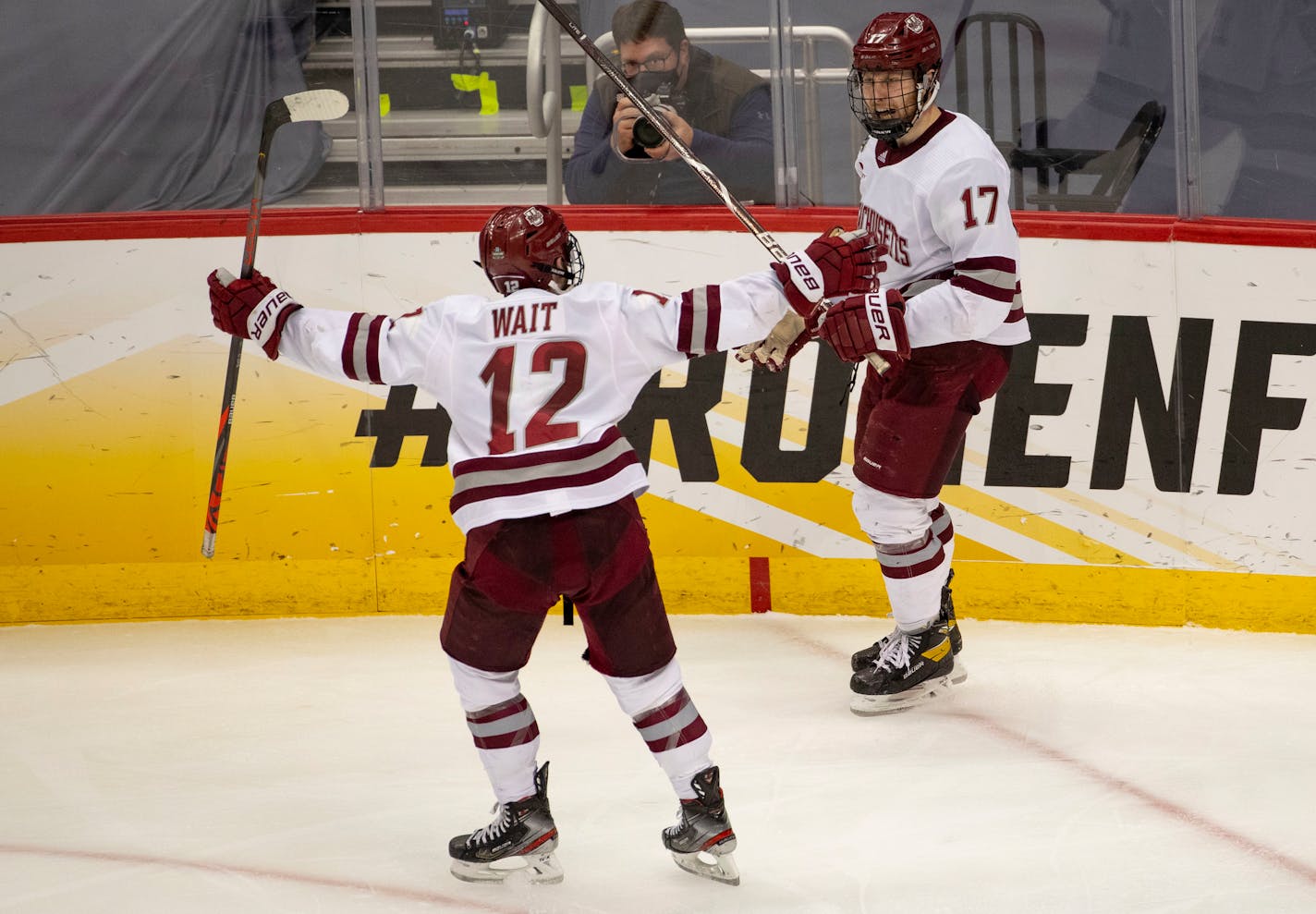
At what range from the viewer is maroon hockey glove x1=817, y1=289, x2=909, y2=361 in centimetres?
305

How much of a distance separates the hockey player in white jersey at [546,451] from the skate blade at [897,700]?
3.20ft

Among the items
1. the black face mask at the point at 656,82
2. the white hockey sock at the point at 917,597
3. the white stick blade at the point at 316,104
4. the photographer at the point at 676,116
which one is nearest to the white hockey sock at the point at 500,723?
the white stick blade at the point at 316,104

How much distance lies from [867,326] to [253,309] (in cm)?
118

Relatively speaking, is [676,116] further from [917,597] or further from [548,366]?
[548,366]

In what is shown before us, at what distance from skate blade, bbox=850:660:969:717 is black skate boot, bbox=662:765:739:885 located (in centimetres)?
96

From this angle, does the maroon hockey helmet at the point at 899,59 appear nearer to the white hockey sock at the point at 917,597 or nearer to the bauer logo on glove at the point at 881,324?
the bauer logo on glove at the point at 881,324

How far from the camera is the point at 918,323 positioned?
3.25m

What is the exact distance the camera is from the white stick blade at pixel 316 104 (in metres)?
2.90

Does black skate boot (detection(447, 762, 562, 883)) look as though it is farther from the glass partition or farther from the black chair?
the black chair

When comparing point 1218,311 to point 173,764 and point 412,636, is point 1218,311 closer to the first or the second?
point 412,636

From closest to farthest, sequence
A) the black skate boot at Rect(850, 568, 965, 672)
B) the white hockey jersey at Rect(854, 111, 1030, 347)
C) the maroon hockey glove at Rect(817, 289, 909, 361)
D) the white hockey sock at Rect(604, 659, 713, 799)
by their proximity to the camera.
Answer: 1. the white hockey sock at Rect(604, 659, 713, 799)
2. the maroon hockey glove at Rect(817, 289, 909, 361)
3. the white hockey jersey at Rect(854, 111, 1030, 347)
4. the black skate boot at Rect(850, 568, 965, 672)

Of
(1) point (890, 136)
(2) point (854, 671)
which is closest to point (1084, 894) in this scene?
(2) point (854, 671)

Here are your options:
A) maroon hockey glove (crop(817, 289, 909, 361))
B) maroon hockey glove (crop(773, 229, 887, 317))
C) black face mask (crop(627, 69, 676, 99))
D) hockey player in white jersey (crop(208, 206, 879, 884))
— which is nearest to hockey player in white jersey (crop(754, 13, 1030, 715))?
maroon hockey glove (crop(817, 289, 909, 361))

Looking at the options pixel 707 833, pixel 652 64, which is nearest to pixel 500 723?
pixel 707 833
